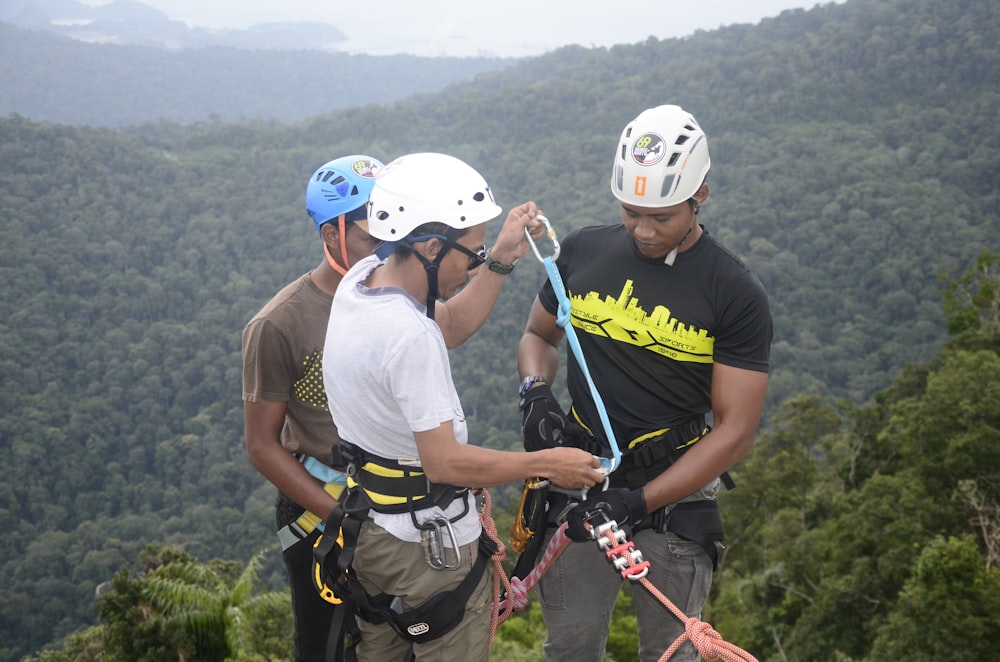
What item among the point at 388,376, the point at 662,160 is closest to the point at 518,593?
the point at 388,376

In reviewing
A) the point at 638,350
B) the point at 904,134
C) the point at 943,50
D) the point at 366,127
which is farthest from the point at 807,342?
the point at 366,127

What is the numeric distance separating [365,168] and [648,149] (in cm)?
142

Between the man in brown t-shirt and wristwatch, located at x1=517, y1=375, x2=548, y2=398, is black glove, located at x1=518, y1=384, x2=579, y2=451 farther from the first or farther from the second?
the man in brown t-shirt

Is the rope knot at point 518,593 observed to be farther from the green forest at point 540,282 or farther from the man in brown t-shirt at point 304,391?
the green forest at point 540,282

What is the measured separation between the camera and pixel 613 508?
10.5 ft

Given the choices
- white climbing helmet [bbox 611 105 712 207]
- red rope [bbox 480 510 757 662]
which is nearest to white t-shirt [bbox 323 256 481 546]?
red rope [bbox 480 510 757 662]

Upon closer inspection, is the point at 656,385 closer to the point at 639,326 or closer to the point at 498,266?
the point at 639,326

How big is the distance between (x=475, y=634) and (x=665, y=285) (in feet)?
5.10

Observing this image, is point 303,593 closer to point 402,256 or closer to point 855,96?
point 402,256

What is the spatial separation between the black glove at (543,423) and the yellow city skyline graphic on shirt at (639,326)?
1.25ft

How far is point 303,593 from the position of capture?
389 cm

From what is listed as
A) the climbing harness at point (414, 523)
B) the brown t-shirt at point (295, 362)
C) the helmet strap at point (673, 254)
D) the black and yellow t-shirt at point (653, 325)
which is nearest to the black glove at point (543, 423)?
the black and yellow t-shirt at point (653, 325)

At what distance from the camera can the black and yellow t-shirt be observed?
3215mm

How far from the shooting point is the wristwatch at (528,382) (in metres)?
3.60
